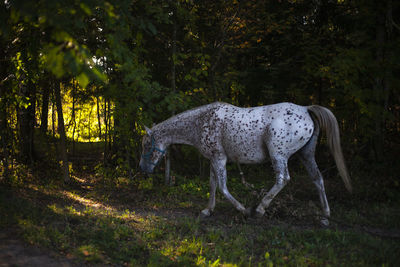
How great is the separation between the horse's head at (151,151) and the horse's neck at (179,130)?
0.16 metres

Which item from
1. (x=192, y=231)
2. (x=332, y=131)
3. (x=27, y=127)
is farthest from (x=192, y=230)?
(x=27, y=127)

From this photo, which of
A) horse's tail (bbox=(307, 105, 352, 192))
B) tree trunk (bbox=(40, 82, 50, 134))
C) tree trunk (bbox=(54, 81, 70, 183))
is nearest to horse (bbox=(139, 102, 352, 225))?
horse's tail (bbox=(307, 105, 352, 192))

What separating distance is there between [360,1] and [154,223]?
668 centimetres

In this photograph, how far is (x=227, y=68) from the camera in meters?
8.79

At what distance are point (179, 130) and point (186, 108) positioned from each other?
133cm

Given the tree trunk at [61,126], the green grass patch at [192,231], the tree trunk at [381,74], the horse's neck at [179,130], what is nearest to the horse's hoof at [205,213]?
the green grass patch at [192,231]

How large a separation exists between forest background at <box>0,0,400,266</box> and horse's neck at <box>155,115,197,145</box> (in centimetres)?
66

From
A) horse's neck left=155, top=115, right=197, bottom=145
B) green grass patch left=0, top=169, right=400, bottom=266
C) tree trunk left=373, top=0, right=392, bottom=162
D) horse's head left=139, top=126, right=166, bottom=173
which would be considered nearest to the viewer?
green grass patch left=0, top=169, right=400, bottom=266

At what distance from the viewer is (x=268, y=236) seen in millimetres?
4547

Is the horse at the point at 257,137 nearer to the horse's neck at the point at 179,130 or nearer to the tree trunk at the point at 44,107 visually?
the horse's neck at the point at 179,130

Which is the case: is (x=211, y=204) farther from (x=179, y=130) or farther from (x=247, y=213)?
(x=179, y=130)

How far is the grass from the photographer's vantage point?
371 cm

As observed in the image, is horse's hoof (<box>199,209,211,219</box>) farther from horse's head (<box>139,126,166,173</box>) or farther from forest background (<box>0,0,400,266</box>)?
horse's head (<box>139,126,166,173</box>)

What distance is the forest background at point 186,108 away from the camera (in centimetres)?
382
